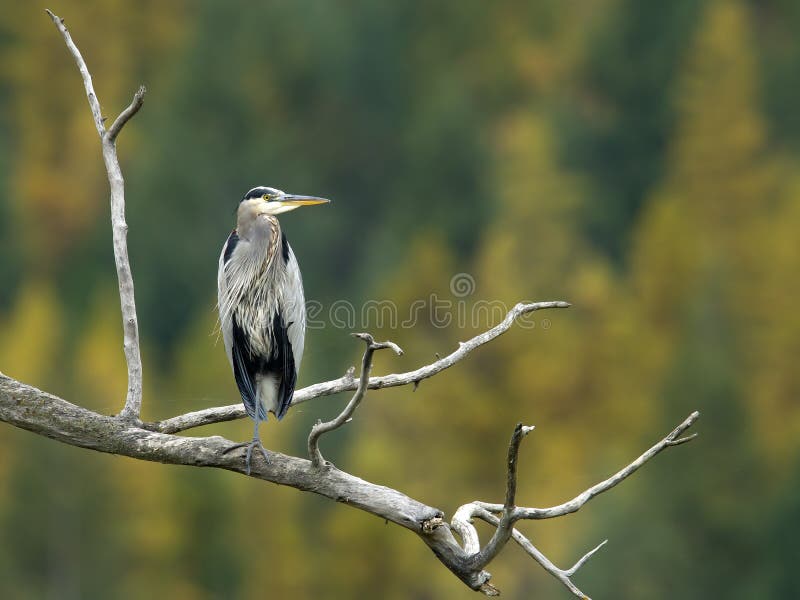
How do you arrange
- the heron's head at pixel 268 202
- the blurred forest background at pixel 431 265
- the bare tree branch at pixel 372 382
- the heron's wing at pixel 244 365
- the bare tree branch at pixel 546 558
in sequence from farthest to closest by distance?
the blurred forest background at pixel 431 265, the heron's head at pixel 268 202, the heron's wing at pixel 244 365, the bare tree branch at pixel 372 382, the bare tree branch at pixel 546 558

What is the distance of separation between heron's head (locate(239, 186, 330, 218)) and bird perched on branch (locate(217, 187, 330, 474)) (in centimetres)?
46

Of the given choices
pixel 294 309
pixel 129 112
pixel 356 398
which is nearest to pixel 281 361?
pixel 294 309

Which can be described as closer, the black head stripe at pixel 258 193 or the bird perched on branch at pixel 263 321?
the bird perched on branch at pixel 263 321

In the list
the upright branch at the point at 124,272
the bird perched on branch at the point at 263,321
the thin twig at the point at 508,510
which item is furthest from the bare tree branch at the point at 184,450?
the bird perched on branch at the point at 263,321

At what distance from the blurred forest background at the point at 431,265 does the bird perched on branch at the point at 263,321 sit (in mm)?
1428

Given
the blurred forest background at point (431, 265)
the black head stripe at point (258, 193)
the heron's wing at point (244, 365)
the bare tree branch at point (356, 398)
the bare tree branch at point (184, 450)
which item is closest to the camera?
the bare tree branch at point (356, 398)

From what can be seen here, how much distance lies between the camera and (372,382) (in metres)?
Answer: 6.06

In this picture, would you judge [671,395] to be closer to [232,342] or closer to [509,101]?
[232,342]

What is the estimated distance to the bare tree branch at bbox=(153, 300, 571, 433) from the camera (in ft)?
19.7

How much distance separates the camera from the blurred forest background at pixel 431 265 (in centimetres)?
2442

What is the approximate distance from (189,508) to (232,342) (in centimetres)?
1922

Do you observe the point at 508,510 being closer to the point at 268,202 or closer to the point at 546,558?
the point at 546,558

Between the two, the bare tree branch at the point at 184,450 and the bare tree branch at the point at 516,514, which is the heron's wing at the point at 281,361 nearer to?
the bare tree branch at the point at 184,450

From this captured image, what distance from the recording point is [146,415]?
79.5 feet
